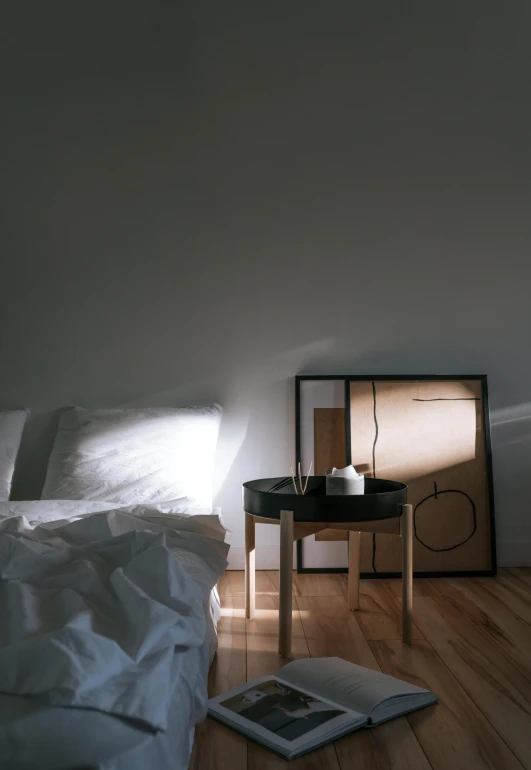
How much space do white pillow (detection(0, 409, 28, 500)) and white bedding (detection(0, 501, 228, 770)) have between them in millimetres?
1141

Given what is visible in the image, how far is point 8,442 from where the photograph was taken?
339 cm

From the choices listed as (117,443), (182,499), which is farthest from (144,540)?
(117,443)

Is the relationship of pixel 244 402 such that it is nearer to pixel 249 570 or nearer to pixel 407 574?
pixel 249 570

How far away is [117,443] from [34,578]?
1.64m

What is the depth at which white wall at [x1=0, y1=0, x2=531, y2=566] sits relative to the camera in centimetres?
369

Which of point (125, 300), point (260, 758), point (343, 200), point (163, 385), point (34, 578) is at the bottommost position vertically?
point (260, 758)

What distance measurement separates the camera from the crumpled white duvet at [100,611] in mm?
1258

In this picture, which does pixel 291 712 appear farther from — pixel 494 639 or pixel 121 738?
pixel 494 639

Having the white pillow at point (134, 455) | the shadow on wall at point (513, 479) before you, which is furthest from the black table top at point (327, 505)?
the shadow on wall at point (513, 479)

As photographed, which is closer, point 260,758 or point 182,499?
point 260,758

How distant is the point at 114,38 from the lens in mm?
3736

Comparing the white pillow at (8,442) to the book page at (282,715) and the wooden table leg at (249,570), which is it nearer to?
the wooden table leg at (249,570)

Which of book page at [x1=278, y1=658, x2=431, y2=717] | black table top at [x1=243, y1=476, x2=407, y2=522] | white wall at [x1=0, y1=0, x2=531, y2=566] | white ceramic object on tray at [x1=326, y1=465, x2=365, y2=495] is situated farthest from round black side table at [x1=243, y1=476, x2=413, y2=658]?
white wall at [x1=0, y1=0, x2=531, y2=566]

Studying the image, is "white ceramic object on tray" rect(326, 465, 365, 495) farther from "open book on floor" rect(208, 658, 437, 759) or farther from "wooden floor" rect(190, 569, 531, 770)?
"open book on floor" rect(208, 658, 437, 759)
